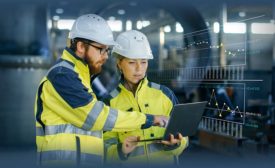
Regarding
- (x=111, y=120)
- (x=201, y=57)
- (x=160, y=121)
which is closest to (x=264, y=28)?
(x=201, y=57)

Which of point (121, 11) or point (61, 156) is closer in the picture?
point (61, 156)

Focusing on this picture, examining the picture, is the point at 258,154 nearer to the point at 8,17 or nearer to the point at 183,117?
the point at 183,117

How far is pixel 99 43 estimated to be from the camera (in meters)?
2.35

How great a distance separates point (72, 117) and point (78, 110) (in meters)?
Answer: 0.06

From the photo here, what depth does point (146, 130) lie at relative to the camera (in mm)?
2621

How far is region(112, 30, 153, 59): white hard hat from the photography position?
8.30 ft

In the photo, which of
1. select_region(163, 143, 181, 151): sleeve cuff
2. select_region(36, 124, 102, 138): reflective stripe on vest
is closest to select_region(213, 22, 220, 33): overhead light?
select_region(163, 143, 181, 151): sleeve cuff

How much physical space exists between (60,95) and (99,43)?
13.7 inches

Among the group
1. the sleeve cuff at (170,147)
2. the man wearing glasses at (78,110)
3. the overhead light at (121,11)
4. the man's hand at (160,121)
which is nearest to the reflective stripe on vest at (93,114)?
the man wearing glasses at (78,110)

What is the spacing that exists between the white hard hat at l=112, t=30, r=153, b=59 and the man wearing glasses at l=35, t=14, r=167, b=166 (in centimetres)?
19

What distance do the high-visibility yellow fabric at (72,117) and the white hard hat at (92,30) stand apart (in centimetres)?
12

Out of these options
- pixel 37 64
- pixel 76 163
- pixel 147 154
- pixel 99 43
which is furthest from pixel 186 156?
pixel 37 64

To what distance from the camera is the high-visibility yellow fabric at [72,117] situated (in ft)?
7.32

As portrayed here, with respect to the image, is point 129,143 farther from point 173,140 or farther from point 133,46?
point 133,46
